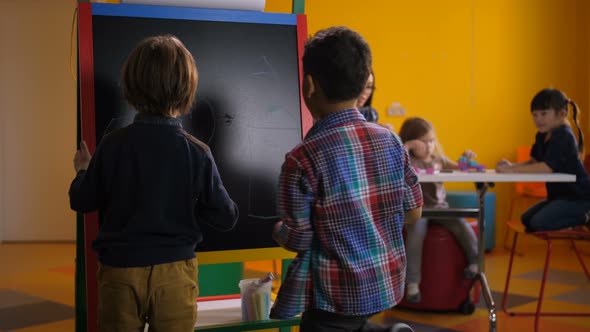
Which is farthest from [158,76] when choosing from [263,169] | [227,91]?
[263,169]

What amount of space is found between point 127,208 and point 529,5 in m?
5.48

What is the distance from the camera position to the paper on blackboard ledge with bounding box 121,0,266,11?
2402mm

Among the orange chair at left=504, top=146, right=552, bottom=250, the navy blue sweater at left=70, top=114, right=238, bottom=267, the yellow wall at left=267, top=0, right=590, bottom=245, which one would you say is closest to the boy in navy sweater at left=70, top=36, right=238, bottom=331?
the navy blue sweater at left=70, top=114, right=238, bottom=267

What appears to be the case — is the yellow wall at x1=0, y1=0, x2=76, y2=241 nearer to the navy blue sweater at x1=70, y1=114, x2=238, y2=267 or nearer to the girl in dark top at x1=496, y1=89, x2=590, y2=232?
the girl in dark top at x1=496, y1=89, x2=590, y2=232

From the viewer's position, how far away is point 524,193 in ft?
19.8

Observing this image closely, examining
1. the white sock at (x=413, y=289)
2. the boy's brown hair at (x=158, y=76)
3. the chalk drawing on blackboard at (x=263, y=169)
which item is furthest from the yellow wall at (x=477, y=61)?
the boy's brown hair at (x=158, y=76)

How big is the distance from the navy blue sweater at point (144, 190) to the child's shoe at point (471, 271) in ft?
7.64

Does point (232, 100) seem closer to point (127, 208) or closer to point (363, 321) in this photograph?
point (127, 208)

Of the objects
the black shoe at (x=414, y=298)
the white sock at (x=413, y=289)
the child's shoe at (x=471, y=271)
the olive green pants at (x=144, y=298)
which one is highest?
the olive green pants at (x=144, y=298)

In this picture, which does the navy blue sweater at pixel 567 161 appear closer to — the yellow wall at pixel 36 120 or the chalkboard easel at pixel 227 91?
the chalkboard easel at pixel 227 91

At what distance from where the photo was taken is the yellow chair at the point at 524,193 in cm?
594

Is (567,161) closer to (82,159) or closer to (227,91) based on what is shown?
(227,91)

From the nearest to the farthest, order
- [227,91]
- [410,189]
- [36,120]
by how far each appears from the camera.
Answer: [410,189] < [227,91] < [36,120]

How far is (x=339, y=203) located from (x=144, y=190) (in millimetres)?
515
